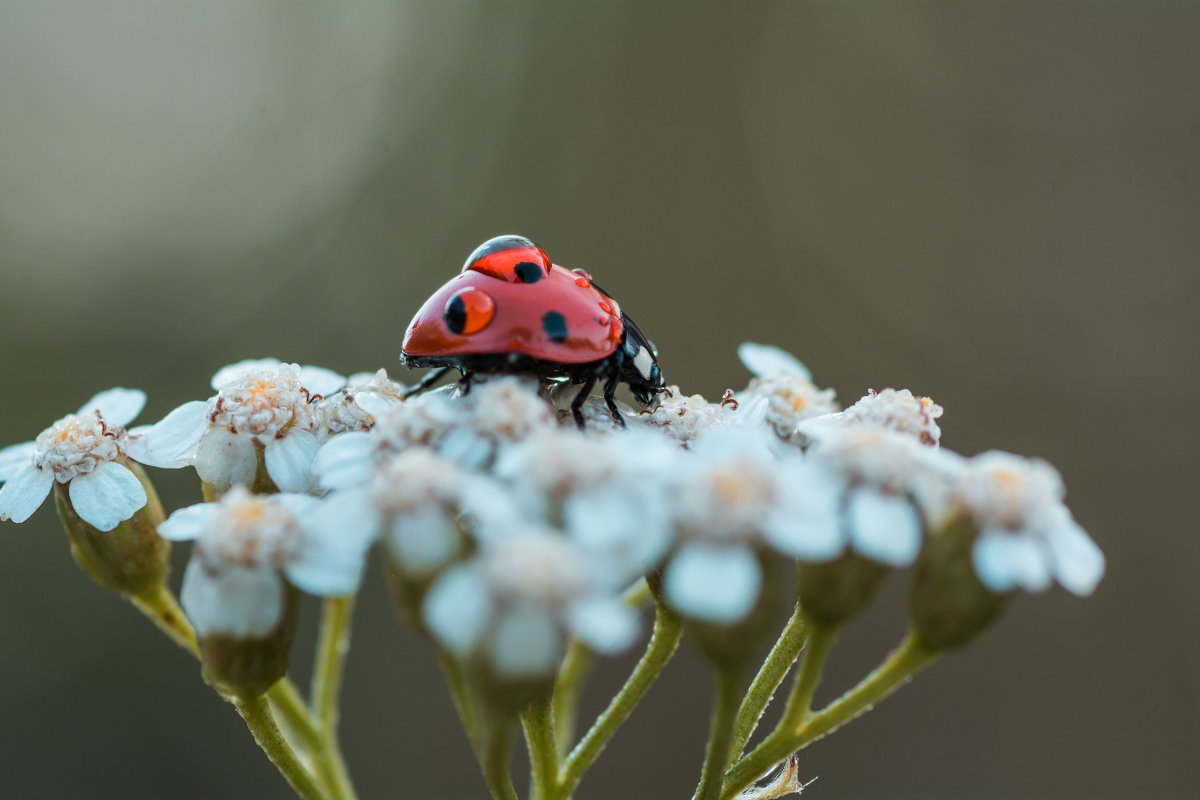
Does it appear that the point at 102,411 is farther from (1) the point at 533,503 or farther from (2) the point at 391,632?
(2) the point at 391,632

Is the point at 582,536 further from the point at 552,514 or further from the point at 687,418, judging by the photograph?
the point at 687,418

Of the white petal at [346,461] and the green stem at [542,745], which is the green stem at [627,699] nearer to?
the green stem at [542,745]

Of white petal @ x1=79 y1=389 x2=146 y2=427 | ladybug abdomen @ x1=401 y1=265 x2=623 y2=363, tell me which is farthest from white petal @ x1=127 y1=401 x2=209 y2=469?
ladybug abdomen @ x1=401 y1=265 x2=623 y2=363

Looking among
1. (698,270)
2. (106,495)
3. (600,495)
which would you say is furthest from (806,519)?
(698,270)

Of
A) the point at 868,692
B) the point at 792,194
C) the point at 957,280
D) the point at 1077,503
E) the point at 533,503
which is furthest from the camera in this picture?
the point at 792,194

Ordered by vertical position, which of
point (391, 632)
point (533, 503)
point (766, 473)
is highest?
point (391, 632)

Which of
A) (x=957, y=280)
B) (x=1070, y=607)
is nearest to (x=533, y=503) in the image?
(x=1070, y=607)
